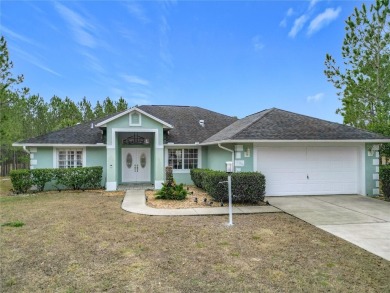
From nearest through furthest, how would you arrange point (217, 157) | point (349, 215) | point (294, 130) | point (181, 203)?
point (349, 215)
point (181, 203)
point (294, 130)
point (217, 157)

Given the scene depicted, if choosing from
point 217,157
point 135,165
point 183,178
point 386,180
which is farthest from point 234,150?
point 135,165

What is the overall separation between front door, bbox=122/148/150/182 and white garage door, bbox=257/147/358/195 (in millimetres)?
8177

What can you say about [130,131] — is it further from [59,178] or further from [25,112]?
[25,112]

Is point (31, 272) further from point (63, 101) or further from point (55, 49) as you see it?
point (63, 101)

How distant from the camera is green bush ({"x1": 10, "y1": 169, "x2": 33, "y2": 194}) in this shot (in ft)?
46.5

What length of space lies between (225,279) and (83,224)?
5.17 metres

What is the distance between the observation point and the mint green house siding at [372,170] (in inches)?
492

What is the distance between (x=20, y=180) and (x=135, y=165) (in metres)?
6.32

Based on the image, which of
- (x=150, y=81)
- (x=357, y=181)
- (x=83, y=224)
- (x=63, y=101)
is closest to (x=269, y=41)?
(x=357, y=181)

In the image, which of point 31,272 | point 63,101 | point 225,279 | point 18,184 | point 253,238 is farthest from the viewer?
point 63,101

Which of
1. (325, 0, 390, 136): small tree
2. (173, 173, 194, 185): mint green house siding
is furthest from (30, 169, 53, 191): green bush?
(325, 0, 390, 136): small tree

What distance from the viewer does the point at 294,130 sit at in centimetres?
1263

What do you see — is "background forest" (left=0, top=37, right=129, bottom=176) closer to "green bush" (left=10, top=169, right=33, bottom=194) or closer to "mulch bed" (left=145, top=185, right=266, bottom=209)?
"green bush" (left=10, top=169, right=33, bottom=194)

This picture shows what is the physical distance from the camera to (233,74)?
66.7ft
